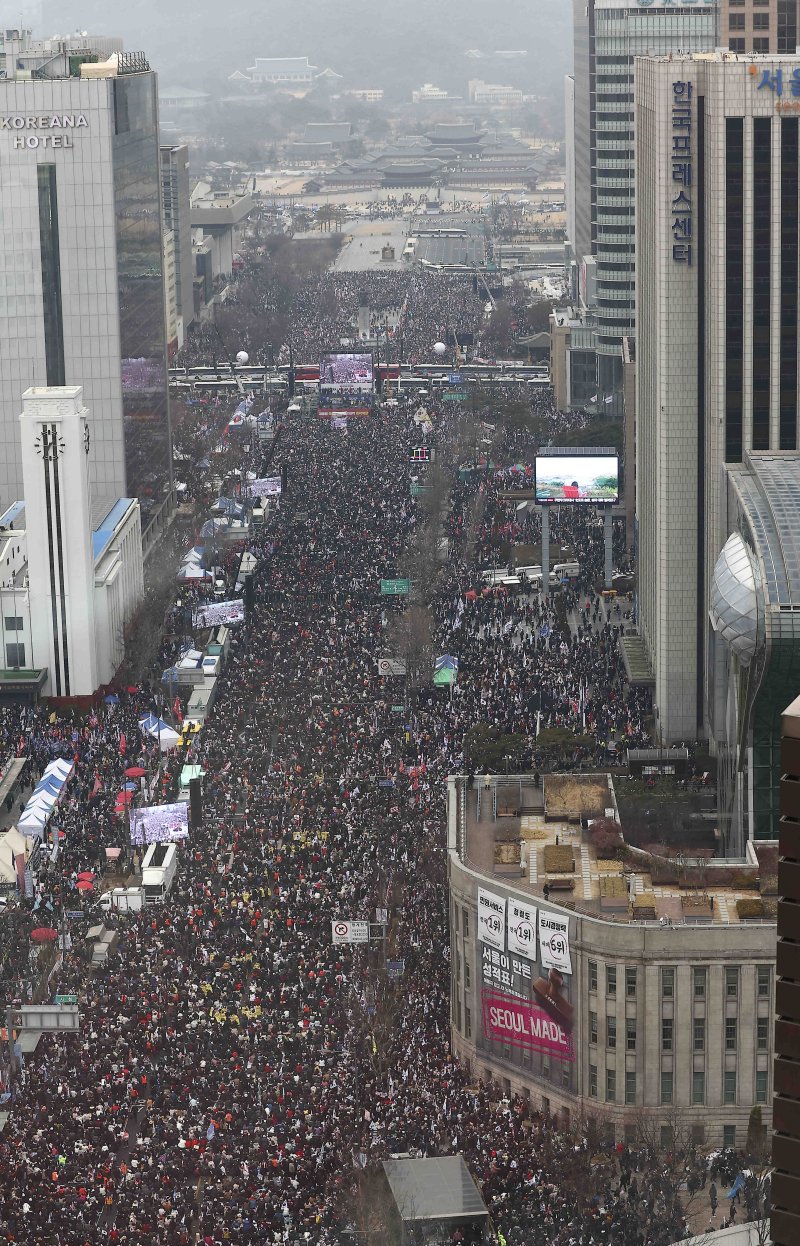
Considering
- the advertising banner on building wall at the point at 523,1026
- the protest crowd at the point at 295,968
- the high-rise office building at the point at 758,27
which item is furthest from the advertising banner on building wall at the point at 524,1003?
the high-rise office building at the point at 758,27

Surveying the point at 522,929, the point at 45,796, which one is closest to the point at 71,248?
the point at 45,796

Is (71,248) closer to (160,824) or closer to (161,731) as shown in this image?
(161,731)

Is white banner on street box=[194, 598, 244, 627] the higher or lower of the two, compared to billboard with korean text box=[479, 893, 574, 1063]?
higher

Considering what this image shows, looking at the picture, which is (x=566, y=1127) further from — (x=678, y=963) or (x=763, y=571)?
(x=763, y=571)

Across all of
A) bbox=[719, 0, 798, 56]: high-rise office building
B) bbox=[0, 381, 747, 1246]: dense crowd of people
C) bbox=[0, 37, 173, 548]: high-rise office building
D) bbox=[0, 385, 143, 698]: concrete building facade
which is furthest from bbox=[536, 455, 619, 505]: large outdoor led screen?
bbox=[0, 385, 143, 698]: concrete building facade

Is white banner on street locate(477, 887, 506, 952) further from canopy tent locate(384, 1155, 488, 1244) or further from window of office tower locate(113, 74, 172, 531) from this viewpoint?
window of office tower locate(113, 74, 172, 531)

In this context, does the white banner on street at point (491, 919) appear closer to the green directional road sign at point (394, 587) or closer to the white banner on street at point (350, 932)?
the white banner on street at point (350, 932)
